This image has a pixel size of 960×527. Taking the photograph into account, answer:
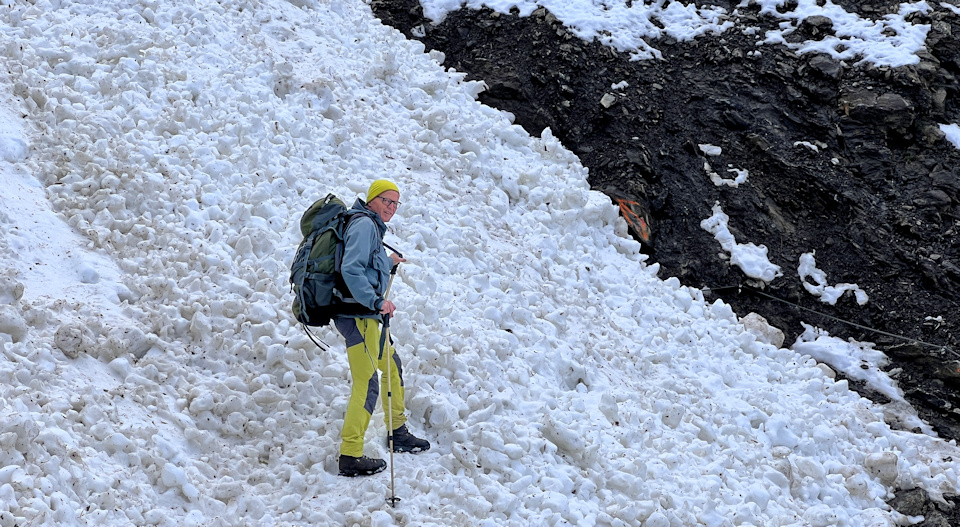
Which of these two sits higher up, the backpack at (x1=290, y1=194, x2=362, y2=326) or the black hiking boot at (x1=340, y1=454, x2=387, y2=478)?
the backpack at (x1=290, y1=194, x2=362, y2=326)

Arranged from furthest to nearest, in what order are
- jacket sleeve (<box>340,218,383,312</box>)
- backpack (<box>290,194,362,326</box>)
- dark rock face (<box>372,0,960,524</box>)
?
dark rock face (<box>372,0,960,524</box>), backpack (<box>290,194,362,326</box>), jacket sleeve (<box>340,218,383,312</box>)

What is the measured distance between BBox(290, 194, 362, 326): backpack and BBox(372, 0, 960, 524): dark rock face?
7.46 m

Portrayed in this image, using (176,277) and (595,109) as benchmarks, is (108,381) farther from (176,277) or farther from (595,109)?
(595,109)

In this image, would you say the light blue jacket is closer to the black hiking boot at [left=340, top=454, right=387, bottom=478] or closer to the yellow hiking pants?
the yellow hiking pants

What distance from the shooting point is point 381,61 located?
12.2m

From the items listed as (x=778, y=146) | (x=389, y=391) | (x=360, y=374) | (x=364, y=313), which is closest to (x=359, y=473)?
(x=389, y=391)

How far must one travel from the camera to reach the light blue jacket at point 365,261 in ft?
17.7

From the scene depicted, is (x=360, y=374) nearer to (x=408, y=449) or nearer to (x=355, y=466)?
(x=355, y=466)

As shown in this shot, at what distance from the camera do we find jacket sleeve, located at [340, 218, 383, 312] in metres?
5.40

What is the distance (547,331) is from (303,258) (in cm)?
376

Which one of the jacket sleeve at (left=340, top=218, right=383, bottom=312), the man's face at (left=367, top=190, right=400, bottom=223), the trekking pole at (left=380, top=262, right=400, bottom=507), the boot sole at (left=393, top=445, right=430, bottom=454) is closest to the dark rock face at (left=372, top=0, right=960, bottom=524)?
the boot sole at (left=393, top=445, right=430, bottom=454)

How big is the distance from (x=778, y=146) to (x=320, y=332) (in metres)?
9.74

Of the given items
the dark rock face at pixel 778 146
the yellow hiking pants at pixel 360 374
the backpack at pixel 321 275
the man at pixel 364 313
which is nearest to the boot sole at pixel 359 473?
the man at pixel 364 313

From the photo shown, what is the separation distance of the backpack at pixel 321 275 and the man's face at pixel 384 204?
21cm
